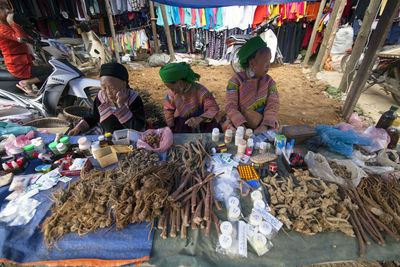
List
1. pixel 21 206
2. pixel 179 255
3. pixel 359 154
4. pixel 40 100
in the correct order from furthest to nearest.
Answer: pixel 40 100 → pixel 359 154 → pixel 21 206 → pixel 179 255

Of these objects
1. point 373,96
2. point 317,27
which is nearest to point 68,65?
point 373,96

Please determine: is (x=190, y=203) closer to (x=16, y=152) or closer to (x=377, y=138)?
(x=16, y=152)

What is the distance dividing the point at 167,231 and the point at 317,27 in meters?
9.79

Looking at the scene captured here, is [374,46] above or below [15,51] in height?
above

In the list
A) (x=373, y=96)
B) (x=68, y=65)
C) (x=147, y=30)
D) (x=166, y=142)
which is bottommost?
(x=373, y=96)

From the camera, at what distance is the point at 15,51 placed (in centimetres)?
361

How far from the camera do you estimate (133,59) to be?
9758mm

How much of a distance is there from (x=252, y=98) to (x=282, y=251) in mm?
1988

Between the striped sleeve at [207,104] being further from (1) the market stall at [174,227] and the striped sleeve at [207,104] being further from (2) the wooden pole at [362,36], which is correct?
(2) the wooden pole at [362,36]

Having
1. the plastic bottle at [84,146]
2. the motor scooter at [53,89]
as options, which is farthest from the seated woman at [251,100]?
the motor scooter at [53,89]

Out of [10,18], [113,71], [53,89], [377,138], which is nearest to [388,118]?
[377,138]

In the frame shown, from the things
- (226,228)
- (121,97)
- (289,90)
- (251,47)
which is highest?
(251,47)

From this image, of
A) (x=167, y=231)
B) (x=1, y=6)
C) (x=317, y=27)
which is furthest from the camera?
(x=317, y=27)

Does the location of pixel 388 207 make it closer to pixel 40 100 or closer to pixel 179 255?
pixel 179 255
